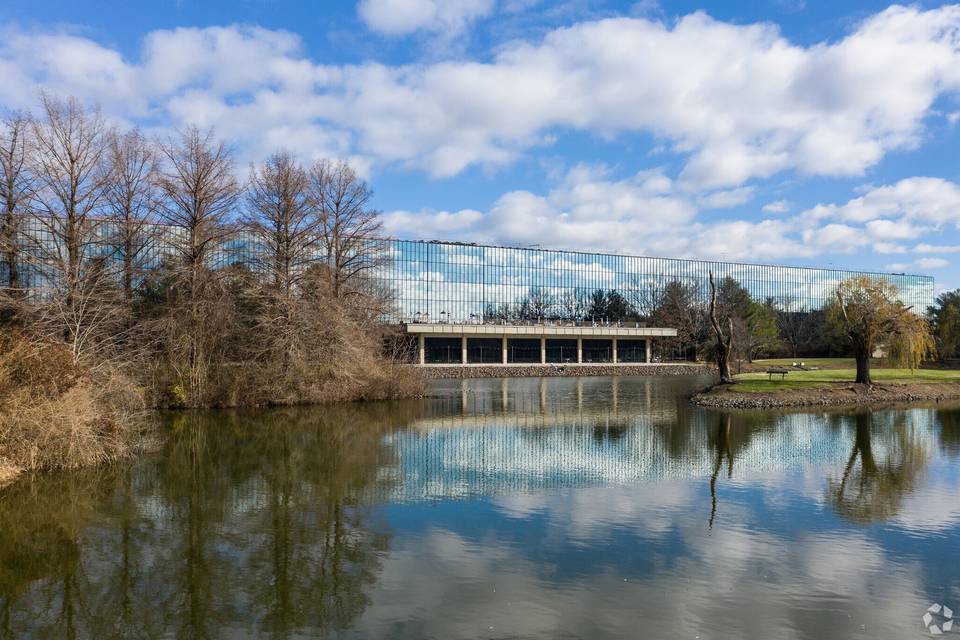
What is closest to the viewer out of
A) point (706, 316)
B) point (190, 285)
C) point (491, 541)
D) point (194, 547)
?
point (194, 547)

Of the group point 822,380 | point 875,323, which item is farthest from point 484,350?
point 875,323

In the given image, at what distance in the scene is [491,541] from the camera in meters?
11.2

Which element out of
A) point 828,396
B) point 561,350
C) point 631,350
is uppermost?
point 561,350

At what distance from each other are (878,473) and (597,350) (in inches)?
2791

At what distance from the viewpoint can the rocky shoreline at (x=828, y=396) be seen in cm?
3350

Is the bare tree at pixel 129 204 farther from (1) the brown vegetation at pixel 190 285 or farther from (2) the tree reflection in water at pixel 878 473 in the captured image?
(2) the tree reflection in water at pixel 878 473

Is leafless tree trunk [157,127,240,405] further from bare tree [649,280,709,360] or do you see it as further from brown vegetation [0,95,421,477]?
bare tree [649,280,709,360]

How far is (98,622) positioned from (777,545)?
10057mm

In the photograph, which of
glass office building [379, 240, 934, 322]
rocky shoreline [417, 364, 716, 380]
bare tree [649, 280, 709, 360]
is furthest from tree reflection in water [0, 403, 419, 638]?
bare tree [649, 280, 709, 360]

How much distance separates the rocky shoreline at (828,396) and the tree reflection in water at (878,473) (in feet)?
24.0

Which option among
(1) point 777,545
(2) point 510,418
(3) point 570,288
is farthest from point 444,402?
(3) point 570,288

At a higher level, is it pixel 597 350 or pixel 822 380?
pixel 597 350

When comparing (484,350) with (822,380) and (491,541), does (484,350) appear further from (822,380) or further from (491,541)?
(491,541)

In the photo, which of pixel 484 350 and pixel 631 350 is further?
pixel 631 350
